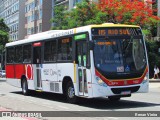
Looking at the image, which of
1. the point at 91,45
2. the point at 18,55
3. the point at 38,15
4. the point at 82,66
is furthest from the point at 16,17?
the point at 91,45

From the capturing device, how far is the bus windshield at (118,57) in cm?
1378

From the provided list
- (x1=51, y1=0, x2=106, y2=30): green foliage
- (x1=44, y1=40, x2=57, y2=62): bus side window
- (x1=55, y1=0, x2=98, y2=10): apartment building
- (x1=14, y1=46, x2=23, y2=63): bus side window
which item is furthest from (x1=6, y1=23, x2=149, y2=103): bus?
(x1=55, y1=0, x2=98, y2=10): apartment building

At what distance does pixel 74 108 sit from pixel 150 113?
3224 millimetres

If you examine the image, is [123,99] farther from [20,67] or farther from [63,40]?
[20,67]

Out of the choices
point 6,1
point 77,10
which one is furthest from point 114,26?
point 6,1

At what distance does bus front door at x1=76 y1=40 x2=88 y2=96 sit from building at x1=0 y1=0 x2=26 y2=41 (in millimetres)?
78888

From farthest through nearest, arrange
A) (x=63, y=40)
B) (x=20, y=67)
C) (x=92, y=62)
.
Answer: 1. (x=20, y=67)
2. (x=63, y=40)
3. (x=92, y=62)

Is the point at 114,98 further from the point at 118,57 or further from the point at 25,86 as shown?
the point at 25,86

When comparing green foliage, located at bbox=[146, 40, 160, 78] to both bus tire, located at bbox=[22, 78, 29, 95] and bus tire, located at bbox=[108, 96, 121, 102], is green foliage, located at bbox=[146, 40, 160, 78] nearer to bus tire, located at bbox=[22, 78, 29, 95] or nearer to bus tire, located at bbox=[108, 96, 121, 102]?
bus tire, located at bbox=[22, 78, 29, 95]

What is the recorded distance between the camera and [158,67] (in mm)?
40844

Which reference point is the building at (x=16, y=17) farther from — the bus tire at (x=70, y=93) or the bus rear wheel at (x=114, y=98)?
the bus tire at (x=70, y=93)

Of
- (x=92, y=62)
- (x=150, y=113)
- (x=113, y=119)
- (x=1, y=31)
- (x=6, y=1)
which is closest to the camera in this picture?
(x=113, y=119)

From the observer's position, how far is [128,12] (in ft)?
126

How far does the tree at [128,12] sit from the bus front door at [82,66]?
23574mm
